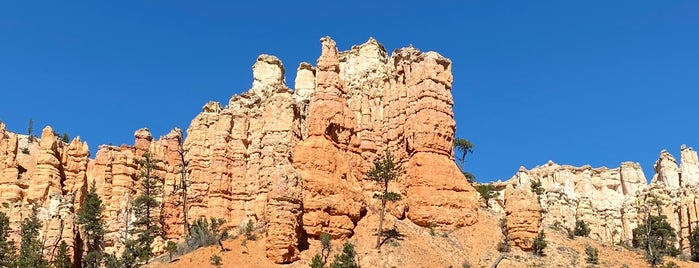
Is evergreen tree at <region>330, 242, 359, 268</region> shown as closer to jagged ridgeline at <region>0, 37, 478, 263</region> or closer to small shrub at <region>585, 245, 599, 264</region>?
jagged ridgeline at <region>0, 37, 478, 263</region>

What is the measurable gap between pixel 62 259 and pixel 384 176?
3023 cm

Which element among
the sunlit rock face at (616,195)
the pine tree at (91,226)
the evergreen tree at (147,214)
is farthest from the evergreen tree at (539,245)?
the pine tree at (91,226)

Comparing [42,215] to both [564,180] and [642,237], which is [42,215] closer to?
[642,237]

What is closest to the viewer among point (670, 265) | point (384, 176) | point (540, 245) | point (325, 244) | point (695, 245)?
point (325, 244)

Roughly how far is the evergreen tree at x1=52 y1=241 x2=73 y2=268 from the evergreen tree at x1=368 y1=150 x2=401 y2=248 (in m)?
28.5

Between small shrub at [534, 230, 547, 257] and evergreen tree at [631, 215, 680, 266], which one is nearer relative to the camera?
small shrub at [534, 230, 547, 257]

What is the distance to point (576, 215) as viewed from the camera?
10325 cm

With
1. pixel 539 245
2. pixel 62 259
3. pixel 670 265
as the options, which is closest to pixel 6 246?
pixel 62 259

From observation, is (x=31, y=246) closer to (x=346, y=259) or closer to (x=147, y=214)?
(x=147, y=214)

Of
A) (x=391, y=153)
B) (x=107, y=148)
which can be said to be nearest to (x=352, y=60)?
(x=391, y=153)

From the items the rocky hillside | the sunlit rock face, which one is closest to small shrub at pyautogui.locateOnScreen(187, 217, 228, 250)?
the rocky hillside

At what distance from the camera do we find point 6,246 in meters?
67.4

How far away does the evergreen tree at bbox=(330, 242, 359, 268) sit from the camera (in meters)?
56.9

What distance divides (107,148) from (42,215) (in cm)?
1697
